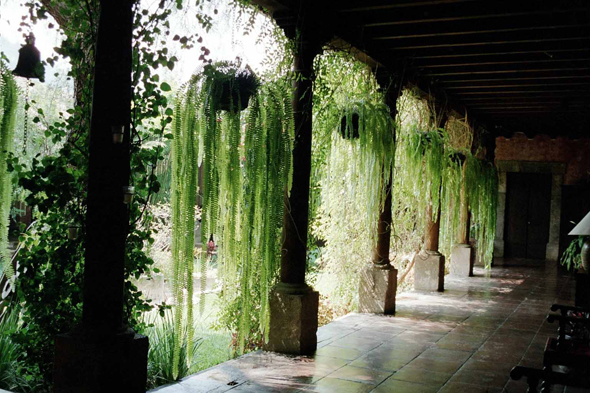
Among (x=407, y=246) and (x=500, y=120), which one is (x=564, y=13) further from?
(x=500, y=120)

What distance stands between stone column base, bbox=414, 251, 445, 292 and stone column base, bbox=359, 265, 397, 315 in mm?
1884

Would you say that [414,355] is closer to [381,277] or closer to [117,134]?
[381,277]

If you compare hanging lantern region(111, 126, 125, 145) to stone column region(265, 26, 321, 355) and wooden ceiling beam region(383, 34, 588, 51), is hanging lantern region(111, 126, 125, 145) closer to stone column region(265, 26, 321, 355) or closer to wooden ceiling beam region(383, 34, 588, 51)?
stone column region(265, 26, 321, 355)

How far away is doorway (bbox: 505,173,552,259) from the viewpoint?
13000 mm

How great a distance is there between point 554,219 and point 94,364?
1240cm

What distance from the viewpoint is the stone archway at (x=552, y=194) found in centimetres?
→ 1266

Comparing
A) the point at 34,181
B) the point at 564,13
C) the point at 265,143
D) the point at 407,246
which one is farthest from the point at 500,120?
the point at 34,181

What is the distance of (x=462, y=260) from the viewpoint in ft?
31.8

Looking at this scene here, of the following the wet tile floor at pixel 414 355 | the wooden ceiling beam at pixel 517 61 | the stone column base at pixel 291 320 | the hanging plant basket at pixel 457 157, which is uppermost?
the wooden ceiling beam at pixel 517 61

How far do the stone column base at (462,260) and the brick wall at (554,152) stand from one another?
4.42 metres

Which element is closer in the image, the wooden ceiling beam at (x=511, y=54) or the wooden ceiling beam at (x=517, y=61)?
the wooden ceiling beam at (x=511, y=54)

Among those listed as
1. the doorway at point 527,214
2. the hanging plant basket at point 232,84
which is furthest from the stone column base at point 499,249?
the hanging plant basket at point 232,84

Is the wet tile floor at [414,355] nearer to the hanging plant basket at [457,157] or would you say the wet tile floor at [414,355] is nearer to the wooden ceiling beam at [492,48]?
the hanging plant basket at [457,157]

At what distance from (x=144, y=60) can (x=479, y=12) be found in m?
2.80
